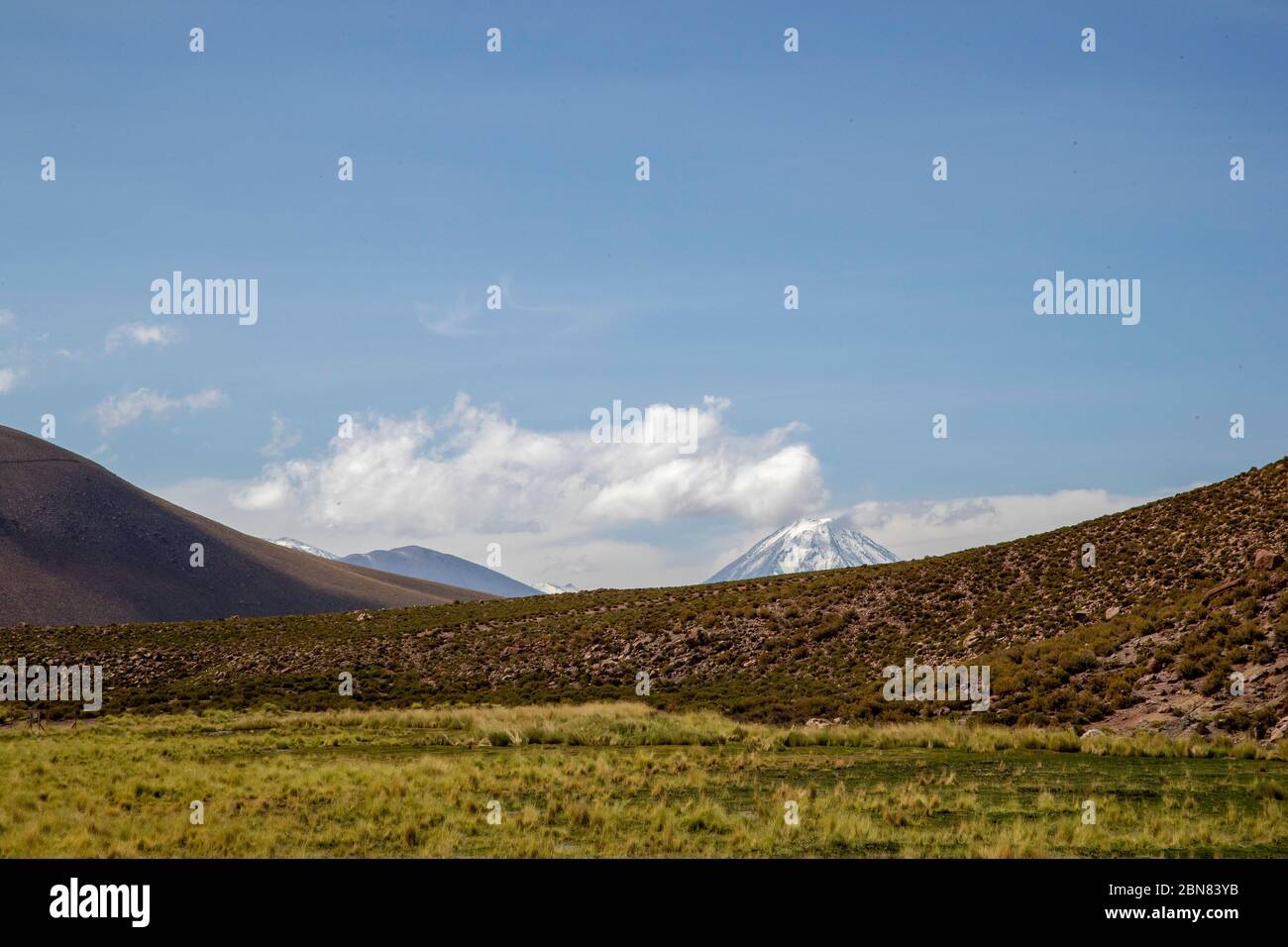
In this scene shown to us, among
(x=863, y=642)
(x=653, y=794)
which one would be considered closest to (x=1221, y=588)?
(x=863, y=642)

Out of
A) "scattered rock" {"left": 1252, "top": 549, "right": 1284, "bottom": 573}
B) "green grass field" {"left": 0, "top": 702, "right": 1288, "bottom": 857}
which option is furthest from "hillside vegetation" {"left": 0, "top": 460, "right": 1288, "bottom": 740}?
"green grass field" {"left": 0, "top": 702, "right": 1288, "bottom": 857}

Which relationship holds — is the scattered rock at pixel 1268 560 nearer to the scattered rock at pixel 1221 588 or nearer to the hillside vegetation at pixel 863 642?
the hillside vegetation at pixel 863 642

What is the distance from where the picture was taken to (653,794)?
23734 mm

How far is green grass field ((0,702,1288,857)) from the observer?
18000 millimetres

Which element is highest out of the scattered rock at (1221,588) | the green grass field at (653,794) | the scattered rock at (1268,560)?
the scattered rock at (1268,560)

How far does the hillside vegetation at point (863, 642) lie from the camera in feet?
137

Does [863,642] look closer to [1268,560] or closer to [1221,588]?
[1221,588]

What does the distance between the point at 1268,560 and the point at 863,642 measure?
20831 mm

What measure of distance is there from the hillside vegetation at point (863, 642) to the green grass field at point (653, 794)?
7709 mm

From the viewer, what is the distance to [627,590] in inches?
3620

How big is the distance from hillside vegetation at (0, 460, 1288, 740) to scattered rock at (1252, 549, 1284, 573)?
0.24 metres

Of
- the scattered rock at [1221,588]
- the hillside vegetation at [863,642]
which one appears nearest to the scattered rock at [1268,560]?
the hillside vegetation at [863,642]

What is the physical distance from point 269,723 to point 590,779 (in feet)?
85.9
